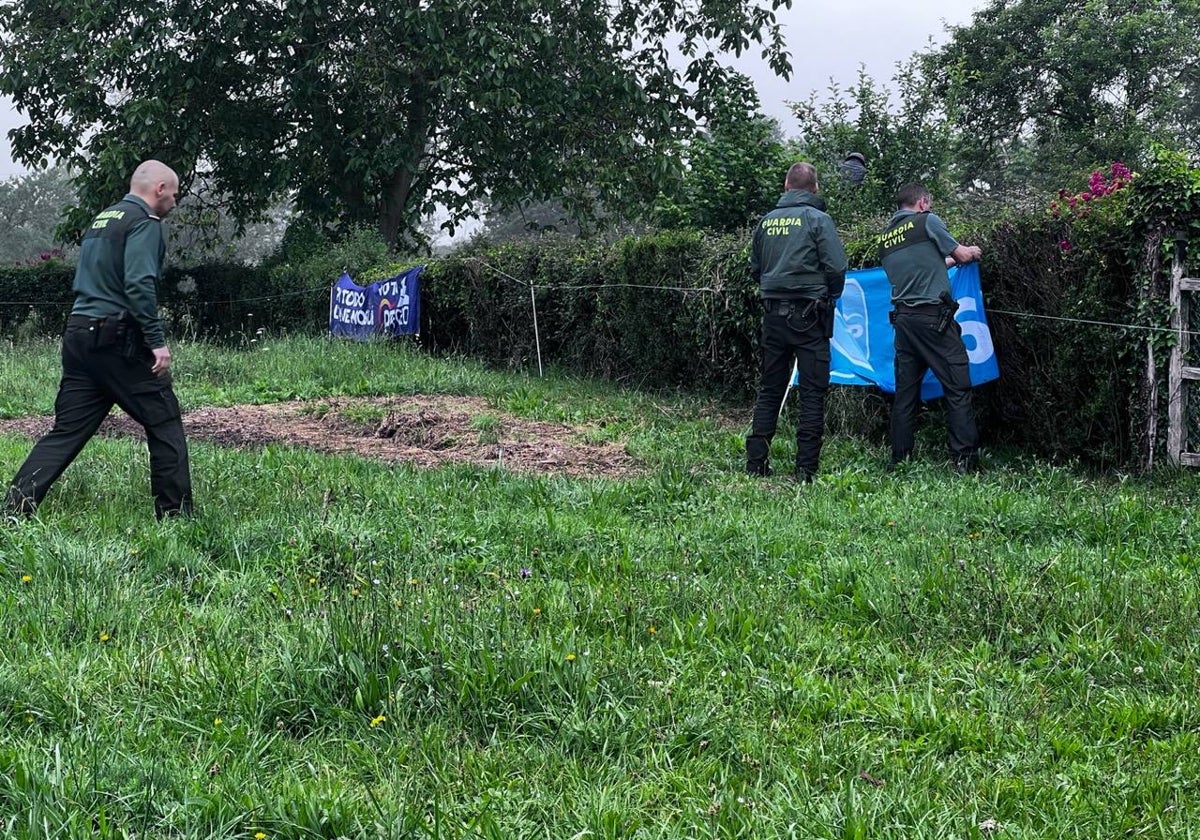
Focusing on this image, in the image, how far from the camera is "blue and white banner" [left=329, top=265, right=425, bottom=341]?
16.1 metres

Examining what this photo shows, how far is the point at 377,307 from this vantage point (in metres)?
16.7

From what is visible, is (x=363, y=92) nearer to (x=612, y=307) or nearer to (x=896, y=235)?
(x=612, y=307)

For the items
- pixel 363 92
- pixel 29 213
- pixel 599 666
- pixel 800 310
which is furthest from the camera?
pixel 29 213

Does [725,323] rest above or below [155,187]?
below

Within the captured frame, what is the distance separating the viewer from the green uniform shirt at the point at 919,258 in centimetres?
787

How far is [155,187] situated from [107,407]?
1.19m

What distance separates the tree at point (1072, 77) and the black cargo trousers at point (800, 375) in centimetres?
2616

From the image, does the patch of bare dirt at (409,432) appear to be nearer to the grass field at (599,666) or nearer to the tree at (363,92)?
the grass field at (599,666)

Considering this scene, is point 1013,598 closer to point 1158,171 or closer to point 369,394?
point 1158,171

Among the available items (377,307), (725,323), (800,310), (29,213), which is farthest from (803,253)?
(29,213)

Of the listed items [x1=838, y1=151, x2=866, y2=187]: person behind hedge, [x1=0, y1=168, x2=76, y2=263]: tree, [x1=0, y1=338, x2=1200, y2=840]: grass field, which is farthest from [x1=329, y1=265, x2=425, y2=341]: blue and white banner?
[x1=0, y1=168, x2=76, y2=263]: tree

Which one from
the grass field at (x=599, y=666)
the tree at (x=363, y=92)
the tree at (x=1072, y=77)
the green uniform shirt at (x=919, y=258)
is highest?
the tree at (x=1072, y=77)

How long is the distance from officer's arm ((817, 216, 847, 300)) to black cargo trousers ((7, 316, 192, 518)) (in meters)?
4.32

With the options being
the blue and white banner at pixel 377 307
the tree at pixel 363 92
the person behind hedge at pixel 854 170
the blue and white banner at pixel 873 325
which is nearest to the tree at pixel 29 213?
the tree at pixel 363 92
